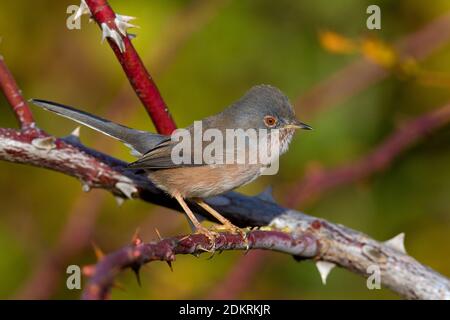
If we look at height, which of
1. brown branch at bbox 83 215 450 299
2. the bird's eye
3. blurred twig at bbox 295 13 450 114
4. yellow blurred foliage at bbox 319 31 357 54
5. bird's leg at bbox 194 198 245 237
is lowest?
brown branch at bbox 83 215 450 299

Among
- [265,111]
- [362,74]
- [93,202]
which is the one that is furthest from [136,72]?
[362,74]

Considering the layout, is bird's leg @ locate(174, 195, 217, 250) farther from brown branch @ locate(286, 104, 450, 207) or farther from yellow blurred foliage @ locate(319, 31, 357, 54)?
yellow blurred foliage @ locate(319, 31, 357, 54)

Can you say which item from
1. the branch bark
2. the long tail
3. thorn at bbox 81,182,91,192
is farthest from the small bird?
thorn at bbox 81,182,91,192

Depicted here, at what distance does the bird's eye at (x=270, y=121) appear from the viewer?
404 centimetres

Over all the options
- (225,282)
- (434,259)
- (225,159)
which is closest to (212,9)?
(225,159)

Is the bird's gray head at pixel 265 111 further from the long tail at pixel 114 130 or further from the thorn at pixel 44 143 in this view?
the thorn at pixel 44 143

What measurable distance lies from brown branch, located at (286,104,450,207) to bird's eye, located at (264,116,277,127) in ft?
1.23

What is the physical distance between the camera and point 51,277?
4.20 metres

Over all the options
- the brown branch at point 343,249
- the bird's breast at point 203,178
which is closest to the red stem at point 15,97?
the bird's breast at point 203,178

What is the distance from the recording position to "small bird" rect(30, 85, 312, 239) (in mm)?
3617

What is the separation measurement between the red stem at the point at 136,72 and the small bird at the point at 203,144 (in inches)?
12.0

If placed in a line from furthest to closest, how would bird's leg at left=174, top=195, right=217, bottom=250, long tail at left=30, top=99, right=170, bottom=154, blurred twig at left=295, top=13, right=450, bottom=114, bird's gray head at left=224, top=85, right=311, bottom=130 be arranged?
A: blurred twig at left=295, top=13, right=450, bottom=114, bird's gray head at left=224, top=85, right=311, bottom=130, long tail at left=30, top=99, right=170, bottom=154, bird's leg at left=174, top=195, right=217, bottom=250

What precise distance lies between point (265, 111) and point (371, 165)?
2.35 feet

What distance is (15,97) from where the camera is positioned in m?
3.06
